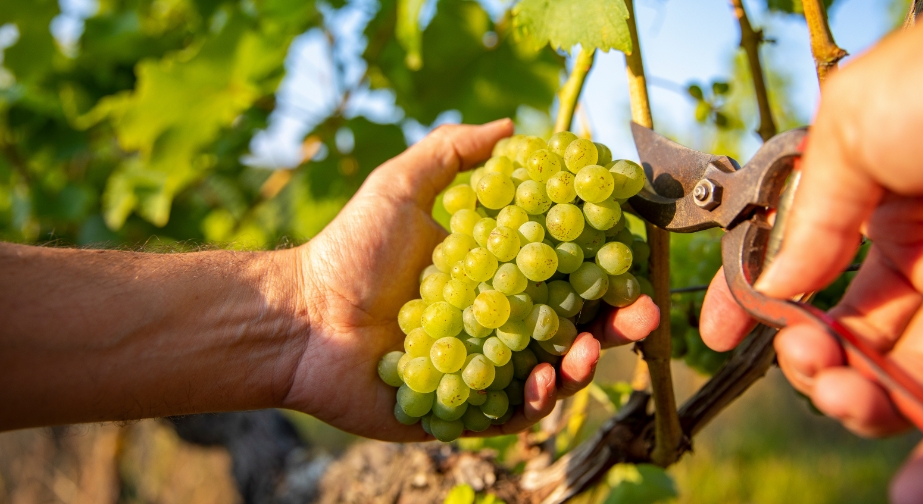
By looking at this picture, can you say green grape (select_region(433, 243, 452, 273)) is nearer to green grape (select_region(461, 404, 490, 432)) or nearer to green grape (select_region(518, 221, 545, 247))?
green grape (select_region(518, 221, 545, 247))

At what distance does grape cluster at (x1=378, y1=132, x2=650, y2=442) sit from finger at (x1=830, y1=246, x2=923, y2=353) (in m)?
0.31

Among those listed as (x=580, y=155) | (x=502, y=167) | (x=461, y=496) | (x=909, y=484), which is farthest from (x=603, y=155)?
(x=461, y=496)

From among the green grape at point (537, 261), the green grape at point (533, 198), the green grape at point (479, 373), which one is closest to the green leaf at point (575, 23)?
the green grape at point (533, 198)

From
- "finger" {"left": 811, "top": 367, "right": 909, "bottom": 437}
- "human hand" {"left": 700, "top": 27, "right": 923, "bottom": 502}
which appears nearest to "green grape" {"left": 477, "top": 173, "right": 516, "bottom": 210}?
"human hand" {"left": 700, "top": 27, "right": 923, "bottom": 502}

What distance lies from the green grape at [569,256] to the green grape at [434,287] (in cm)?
20

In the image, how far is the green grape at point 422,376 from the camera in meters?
1.01

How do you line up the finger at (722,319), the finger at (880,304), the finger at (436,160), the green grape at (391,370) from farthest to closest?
the finger at (436,160) < the green grape at (391,370) < the finger at (722,319) < the finger at (880,304)

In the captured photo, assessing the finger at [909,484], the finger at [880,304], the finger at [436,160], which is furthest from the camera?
the finger at [436,160]

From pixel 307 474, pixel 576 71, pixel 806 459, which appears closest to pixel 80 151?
pixel 307 474

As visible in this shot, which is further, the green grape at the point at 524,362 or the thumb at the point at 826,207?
the green grape at the point at 524,362

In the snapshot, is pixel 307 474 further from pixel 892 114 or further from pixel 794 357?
pixel 892 114

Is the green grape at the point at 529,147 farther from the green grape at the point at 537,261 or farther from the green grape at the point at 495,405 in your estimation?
the green grape at the point at 495,405

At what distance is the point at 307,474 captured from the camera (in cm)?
239

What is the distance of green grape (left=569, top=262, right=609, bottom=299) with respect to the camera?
3.21 ft
